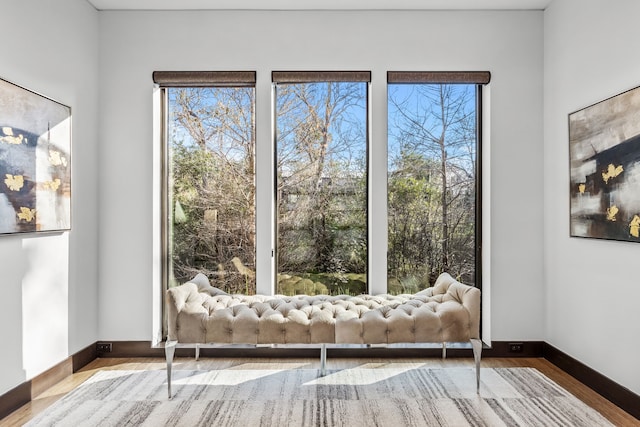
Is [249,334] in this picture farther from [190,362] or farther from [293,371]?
[190,362]

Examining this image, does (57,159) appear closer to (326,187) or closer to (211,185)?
(211,185)

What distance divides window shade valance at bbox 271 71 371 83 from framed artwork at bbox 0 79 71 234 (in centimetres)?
166

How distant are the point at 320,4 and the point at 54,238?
2719 mm

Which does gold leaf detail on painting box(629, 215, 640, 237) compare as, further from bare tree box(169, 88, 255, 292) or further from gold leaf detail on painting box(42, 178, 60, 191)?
gold leaf detail on painting box(42, 178, 60, 191)

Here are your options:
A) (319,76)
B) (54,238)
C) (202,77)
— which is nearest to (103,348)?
(54,238)

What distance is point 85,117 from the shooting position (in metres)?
3.54

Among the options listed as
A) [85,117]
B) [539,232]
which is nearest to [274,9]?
[85,117]

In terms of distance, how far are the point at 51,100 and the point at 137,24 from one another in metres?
1.09

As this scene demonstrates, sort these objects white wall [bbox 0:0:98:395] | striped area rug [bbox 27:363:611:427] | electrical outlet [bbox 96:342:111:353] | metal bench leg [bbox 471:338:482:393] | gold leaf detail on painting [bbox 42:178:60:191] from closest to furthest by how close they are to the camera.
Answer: striped area rug [bbox 27:363:611:427]
white wall [bbox 0:0:98:395]
metal bench leg [bbox 471:338:482:393]
gold leaf detail on painting [bbox 42:178:60:191]
electrical outlet [bbox 96:342:111:353]

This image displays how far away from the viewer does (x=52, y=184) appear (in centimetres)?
308

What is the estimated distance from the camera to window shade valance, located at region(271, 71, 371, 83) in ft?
12.1

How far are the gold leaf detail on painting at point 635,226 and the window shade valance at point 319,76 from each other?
85.1 inches

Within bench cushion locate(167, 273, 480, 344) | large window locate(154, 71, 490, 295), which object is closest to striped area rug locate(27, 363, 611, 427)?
bench cushion locate(167, 273, 480, 344)

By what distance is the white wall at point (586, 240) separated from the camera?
107 inches
